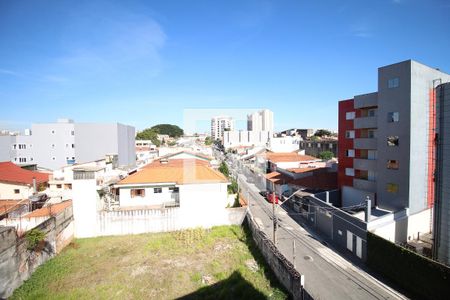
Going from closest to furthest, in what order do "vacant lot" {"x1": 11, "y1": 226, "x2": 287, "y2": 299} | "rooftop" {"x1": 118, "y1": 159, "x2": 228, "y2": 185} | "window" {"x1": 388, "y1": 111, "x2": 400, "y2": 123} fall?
"vacant lot" {"x1": 11, "y1": 226, "x2": 287, "y2": 299}
"window" {"x1": 388, "y1": 111, "x2": 400, "y2": 123}
"rooftop" {"x1": 118, "y1": 159, "x2": 228, "y2": 185}

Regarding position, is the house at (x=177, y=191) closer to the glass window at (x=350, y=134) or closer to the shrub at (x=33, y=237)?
the shrub at (x=33, y=237)

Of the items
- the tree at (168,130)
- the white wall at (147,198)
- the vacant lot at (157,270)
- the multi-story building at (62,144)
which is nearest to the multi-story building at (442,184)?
the vacant lot at (157,270)

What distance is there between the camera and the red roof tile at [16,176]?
969 inches

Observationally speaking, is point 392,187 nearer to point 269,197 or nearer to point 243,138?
point 269,197

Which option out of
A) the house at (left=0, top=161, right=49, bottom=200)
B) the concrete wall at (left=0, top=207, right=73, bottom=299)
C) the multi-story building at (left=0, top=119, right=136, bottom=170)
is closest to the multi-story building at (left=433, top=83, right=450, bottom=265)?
the concrete wall at (left=0, top=207, right=73, bottom=299)

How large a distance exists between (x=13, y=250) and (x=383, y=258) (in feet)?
64.6

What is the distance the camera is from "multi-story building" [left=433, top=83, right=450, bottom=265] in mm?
13406

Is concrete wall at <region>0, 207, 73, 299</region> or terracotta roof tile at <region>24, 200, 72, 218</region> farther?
terracotta roof tile at <region>24, 200, 72, 218</region>

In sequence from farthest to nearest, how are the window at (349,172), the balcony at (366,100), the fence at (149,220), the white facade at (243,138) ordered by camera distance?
the white facade at (243,138)
the window at (349,172)
the balcony at (366,100)
the fence at (149,220)

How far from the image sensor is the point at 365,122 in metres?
21.8

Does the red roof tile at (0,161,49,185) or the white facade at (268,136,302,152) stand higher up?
the white facade at (268,136,302,152)

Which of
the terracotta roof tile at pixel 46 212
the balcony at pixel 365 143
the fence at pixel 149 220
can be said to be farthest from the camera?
the balcony at pixel 365 143

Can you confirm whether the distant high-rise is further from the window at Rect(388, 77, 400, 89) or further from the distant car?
the window at Rect(388, 77, 400, 89)

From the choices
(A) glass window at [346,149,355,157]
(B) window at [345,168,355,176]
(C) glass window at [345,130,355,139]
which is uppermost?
(C) glass window at [345,130,355,139]
